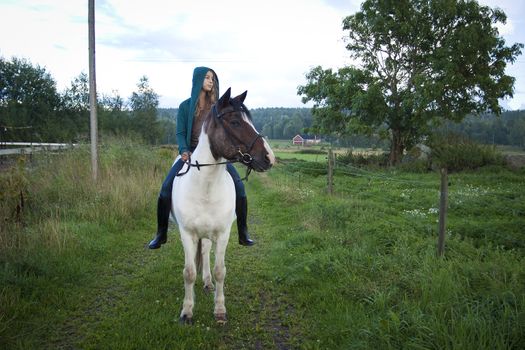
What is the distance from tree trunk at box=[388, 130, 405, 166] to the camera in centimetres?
2236

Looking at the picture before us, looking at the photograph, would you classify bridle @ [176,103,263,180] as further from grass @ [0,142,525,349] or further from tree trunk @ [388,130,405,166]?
tree trunk @ [388,130,405,166]

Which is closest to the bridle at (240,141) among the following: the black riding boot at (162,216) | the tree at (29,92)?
the black riding boot at (162,216)

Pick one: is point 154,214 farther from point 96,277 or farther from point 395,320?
point 395,320

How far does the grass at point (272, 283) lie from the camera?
3318 mm

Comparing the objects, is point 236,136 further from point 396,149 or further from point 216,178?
point 396,149

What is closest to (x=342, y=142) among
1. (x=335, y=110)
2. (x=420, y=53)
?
(x=335, y=110)

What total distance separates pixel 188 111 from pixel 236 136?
4.24ft

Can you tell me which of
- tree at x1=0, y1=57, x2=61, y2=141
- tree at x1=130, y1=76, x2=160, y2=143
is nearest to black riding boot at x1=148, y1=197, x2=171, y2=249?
tree at x1=0, y1=57, x2=61, y2=141

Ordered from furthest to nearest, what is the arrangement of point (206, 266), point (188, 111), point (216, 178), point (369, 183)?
point (369, 183), point (206, 266), point (188, 111), point (216, 178)

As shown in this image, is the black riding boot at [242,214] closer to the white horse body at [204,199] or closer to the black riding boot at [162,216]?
the white horse body at [204,199]

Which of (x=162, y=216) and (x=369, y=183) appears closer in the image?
(x=162, y=216)

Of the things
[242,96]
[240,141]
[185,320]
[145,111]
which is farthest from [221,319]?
[145,111]

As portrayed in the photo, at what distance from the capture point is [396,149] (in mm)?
22625

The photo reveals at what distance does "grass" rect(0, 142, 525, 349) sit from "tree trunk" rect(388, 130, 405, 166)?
14654 mm
